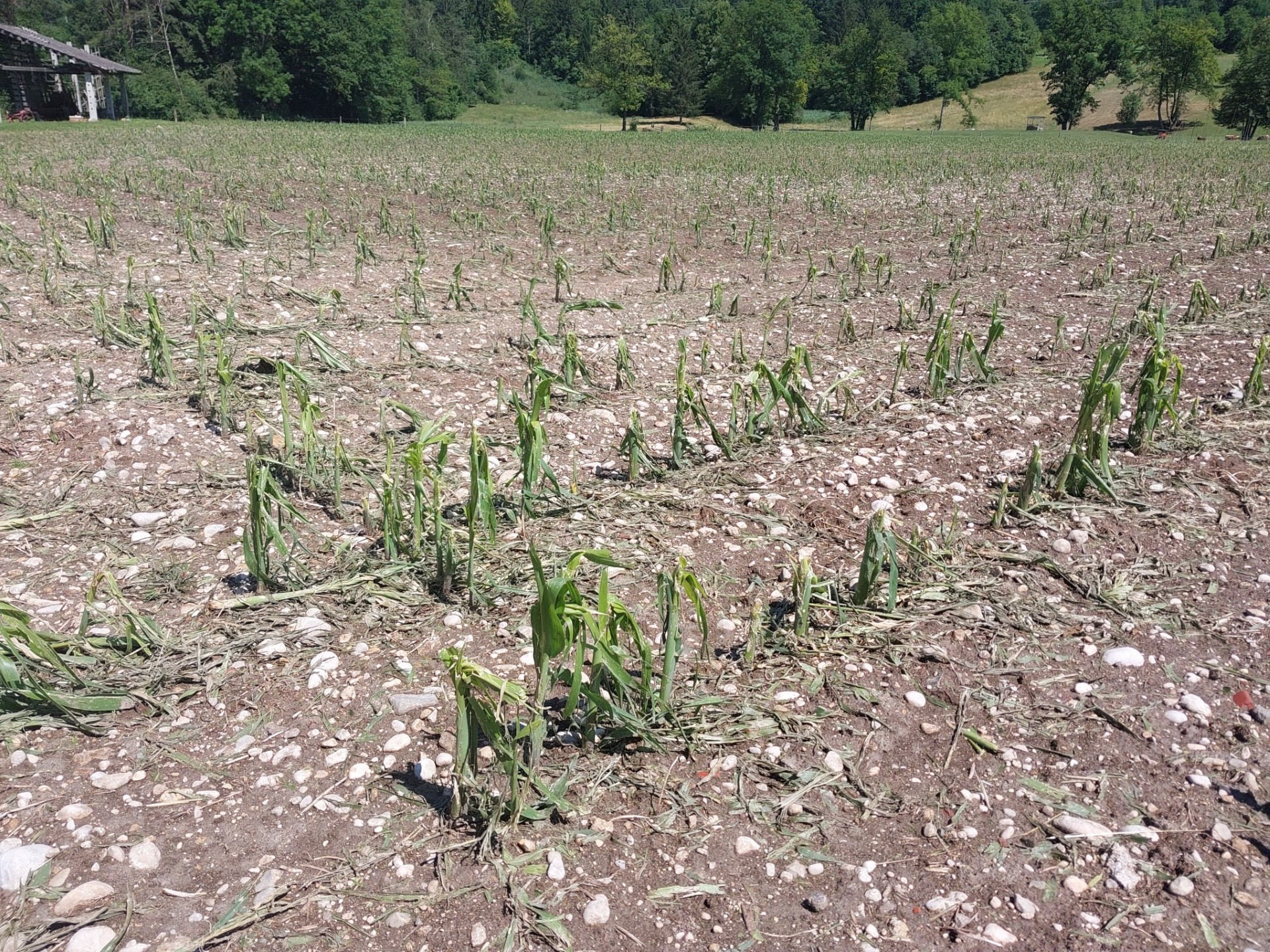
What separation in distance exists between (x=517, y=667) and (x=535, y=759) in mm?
683

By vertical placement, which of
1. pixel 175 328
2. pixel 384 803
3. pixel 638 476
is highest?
pixel 175 328

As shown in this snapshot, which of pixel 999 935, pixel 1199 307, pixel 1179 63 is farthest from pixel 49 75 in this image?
pixel 1179 63

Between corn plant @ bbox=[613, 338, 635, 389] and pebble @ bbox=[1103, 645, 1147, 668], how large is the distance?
376 centimetres

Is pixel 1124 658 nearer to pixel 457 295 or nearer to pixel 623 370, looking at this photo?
pixel 623 370

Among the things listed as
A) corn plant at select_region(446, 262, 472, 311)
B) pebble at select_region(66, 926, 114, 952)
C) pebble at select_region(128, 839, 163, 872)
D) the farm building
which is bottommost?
pebble at select_region(66, 926, 114, 952)

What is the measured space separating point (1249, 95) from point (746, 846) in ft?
233

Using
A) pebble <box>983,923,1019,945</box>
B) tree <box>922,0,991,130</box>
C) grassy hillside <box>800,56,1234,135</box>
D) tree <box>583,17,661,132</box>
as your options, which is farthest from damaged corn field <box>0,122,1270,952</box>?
tree <box>922,0,991,130</box>

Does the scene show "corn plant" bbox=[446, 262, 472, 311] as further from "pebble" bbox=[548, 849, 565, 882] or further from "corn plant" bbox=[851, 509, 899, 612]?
"pebble" bbox=[548, 849, 565, 882]

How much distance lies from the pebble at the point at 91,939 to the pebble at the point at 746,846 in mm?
1726

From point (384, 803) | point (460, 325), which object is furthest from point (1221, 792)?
point (460, 325)

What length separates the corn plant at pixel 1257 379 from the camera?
5.52 metres

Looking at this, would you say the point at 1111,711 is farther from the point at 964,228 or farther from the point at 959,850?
the point at 964,228

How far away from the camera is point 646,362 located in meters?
6.96

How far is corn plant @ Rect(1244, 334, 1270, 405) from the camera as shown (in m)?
5.52
